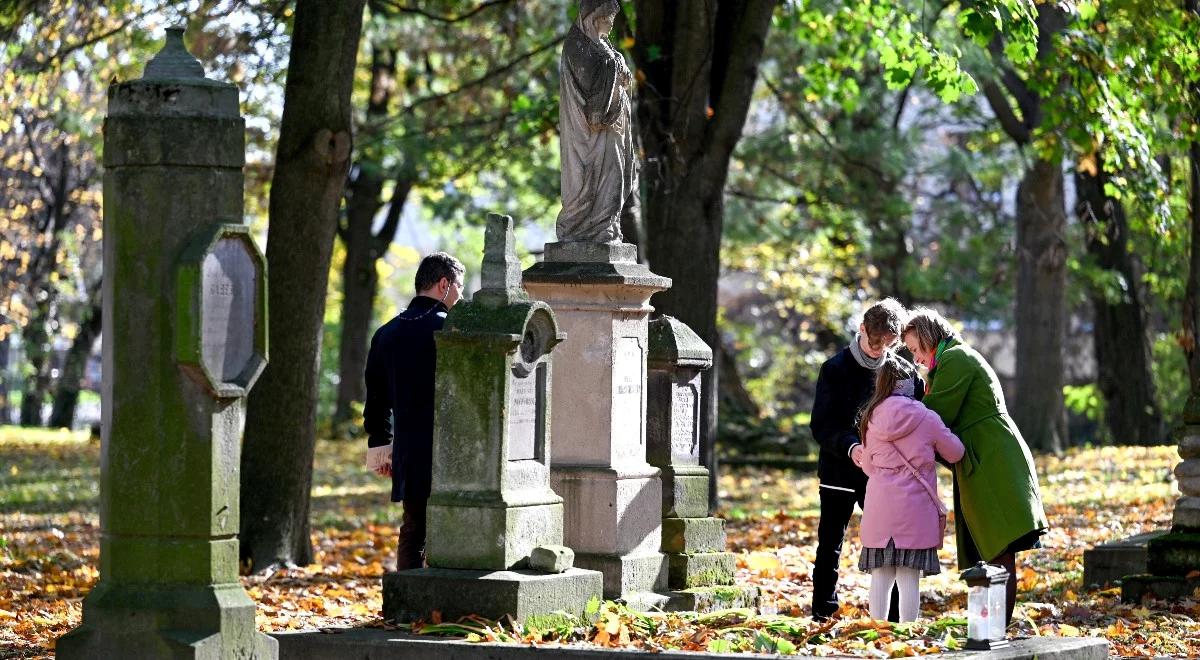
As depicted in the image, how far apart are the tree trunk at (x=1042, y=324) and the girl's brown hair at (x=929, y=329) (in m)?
17.7

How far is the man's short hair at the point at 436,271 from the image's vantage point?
32.7 feet

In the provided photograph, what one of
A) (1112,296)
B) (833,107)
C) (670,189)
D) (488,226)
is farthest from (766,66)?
(488,226)

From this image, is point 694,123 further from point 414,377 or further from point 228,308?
point 228,308

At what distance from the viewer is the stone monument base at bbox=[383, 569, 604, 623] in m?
8.77

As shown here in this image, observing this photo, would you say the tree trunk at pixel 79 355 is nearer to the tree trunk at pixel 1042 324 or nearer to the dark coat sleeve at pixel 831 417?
the tree trunk at pixel 1042 324

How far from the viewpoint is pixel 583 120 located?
34.3 feet

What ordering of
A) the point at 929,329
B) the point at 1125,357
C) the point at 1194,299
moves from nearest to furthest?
1. the point at 929,329
2. the point at 1194,299
3. the point at 1125,357

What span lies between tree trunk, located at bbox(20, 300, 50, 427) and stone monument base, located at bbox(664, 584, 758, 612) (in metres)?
27.2

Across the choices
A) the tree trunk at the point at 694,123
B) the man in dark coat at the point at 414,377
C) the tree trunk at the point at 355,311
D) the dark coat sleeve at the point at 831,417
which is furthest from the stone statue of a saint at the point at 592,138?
the tree trunk at the point at 355,311

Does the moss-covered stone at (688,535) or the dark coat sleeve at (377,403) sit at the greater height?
Answer: the dark coat sleeve at (377,403)

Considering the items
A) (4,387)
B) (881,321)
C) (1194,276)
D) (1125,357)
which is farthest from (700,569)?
(4,387)

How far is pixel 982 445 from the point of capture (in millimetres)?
9359

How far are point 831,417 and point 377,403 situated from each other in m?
2.55

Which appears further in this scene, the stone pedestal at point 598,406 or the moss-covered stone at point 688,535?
the moss-covered stone at point 688,535
